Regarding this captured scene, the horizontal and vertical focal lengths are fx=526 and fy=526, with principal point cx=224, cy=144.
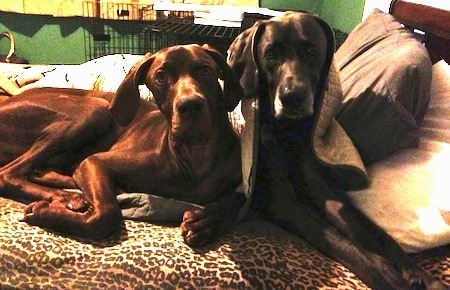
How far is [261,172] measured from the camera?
1549mm

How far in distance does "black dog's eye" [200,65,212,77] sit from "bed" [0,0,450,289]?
1.38 ft

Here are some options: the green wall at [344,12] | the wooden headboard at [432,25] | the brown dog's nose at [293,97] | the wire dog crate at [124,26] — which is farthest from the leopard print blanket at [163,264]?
the wire dog crate at [124,26]

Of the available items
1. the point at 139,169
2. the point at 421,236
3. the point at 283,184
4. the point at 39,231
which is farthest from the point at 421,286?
the point at 39,231

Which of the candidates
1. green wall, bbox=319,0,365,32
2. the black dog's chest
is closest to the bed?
the black dog's chest

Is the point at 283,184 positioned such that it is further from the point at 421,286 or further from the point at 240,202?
the point at 421,286

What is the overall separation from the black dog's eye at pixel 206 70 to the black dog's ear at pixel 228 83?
0.17 feet

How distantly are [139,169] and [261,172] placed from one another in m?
0.36

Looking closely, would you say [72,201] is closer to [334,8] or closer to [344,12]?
[344,12]

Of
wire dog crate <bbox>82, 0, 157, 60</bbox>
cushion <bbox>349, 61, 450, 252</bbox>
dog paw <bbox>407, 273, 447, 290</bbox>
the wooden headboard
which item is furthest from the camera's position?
wire dog crate <bbox>82, 0, 157, 60</bbox>

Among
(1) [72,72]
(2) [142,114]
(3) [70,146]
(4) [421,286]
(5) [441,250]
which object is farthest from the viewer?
(1) [72,72]

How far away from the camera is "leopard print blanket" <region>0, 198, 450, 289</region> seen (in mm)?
1194

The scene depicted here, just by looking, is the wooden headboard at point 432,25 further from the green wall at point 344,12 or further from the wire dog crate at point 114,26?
the wire dog crate at point 114,26

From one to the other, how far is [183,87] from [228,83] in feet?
0.55

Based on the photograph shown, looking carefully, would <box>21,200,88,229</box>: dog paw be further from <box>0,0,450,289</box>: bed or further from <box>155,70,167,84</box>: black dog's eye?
<box>155,70,167,84</box>: black dog's eye
